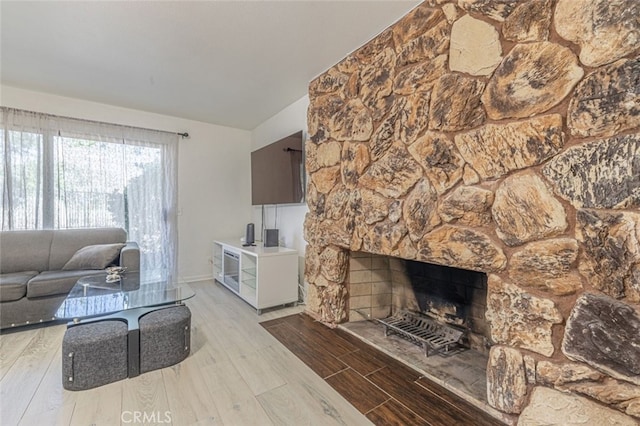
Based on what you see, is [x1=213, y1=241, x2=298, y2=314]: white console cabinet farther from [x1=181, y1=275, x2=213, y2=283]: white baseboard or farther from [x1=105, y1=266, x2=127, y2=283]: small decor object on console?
[x1=105, y1=266, x2=127, y2=283]: small decor object on console

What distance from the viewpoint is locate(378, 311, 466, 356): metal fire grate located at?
6.25ft

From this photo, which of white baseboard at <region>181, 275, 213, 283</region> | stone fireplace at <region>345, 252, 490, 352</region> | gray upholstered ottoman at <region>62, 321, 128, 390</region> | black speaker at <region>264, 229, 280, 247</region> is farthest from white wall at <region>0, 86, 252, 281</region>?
stone fireplace at <region>345, 252, 490, 352</region>

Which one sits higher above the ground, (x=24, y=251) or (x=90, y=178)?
(x=90, y=178)

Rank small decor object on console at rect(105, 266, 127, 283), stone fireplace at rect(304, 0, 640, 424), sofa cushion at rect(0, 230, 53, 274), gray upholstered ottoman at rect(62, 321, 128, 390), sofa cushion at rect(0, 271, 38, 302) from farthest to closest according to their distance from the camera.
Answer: sofa cushion at rect(0, 230, 53, 274)
small decor object on console at rect(105, 266, 127, 283)
sofa cushion at rect(0, 271, 38, 302)
gray upholstered ottoman at rect(62, 321, 128, 390)
stone fireplace at rect(304, 0, 640, 424)

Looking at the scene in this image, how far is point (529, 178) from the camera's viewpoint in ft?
3.95

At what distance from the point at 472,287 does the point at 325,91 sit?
2028mm

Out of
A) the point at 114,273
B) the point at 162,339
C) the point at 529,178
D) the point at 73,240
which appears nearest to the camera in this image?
the point at 529,178

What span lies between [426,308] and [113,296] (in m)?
2.49

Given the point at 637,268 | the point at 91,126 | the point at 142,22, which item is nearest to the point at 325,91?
the point at 142,22

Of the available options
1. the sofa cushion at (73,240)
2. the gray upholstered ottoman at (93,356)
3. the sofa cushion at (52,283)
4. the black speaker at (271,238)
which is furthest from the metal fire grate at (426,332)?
the sofa cushion at (73,240)

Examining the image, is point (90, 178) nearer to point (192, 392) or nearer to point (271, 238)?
point (271, 238)

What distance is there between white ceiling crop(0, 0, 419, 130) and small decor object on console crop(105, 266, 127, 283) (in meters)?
1.83
